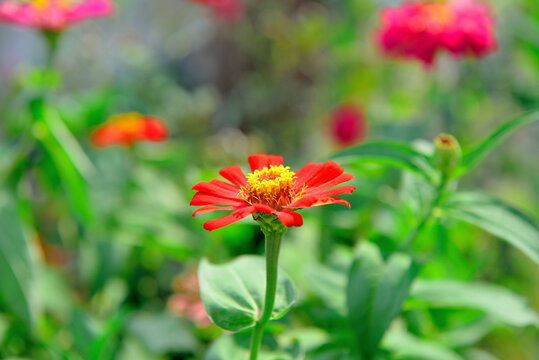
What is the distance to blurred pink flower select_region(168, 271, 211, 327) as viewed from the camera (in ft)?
2.27

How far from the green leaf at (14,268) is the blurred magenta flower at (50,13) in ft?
0.80

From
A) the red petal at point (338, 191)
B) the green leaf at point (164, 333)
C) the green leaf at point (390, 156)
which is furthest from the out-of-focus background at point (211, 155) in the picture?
the red petal at point (338, 191)

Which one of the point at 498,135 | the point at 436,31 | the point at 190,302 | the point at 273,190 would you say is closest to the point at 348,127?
the point at 436,31

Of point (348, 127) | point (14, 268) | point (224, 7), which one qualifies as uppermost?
point (224, 7)

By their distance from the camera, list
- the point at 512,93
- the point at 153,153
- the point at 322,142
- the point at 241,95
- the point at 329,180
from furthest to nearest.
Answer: the point at 241,95 → the point at 322,142 → the point at 153,153 → the point at 512,93 → the point at 329,180

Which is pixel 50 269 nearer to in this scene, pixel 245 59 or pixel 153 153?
pixel 153 153

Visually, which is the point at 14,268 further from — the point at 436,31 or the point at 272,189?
the point at 436,31

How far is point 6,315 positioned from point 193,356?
0.25 meters

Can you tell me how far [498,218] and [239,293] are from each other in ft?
0.86

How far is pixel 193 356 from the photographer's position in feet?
2.55

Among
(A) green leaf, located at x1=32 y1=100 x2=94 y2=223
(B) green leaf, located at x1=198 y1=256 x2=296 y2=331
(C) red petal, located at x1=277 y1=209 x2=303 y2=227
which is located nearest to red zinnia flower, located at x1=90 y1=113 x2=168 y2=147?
(A) green leaf, located at x1=32 y1=100 x2=94 y2=223

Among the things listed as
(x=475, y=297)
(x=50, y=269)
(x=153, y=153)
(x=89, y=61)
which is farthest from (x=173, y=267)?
(x=89, y=61)

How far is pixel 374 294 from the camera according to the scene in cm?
51

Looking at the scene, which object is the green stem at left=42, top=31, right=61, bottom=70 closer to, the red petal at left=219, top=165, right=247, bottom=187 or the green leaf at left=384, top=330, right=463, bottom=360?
the red petal at left=219, top=165, right=247, bottom=187
